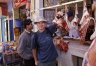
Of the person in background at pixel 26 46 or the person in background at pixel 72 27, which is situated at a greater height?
the person in background at pixel 72 27

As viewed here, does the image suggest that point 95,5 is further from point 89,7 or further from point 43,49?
point 43,49

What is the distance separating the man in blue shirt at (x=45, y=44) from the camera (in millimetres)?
3604

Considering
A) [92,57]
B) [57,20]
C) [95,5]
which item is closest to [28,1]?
[57,20]

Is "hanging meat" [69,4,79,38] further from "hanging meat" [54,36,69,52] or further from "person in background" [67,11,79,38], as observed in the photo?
"hanging meat" [54,36,69,52]

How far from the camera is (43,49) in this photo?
144 inches

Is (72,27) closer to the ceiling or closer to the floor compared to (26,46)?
closer to the ceiling

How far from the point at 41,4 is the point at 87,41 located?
7.08 feet

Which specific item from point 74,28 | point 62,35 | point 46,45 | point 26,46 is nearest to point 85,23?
point 74,28

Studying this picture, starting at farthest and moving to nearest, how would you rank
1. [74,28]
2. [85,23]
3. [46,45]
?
[46,45], [74,28], [85,23]

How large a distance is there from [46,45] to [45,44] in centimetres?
2

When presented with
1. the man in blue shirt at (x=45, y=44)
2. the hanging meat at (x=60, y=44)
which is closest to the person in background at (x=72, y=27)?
the hanging meat at (x=60, y=44)

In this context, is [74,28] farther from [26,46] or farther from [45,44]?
[26,46]

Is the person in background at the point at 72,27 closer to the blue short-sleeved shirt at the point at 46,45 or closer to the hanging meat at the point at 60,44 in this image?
the hanging meat at the point at 60,44

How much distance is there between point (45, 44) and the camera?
11.9ft
